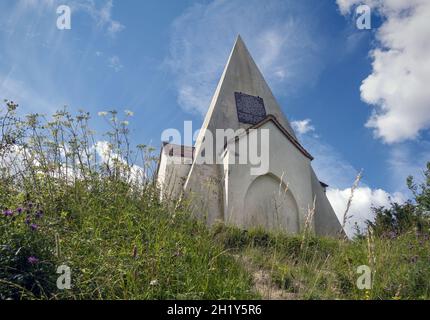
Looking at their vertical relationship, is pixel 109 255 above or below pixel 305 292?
above

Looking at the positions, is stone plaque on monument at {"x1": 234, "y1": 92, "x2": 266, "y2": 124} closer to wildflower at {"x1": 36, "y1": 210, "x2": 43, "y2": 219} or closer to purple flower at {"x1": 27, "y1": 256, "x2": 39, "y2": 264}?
wildflower at {"x1": 36, "y1": 210, "x2": 43, "y2": 219}

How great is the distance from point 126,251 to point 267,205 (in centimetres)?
A: 801

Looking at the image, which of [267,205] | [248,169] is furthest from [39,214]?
[267,205]

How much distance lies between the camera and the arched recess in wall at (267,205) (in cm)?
1077

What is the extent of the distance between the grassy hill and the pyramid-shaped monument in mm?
4248

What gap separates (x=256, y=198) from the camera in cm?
1108

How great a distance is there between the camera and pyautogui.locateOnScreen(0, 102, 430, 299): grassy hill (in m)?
3.03

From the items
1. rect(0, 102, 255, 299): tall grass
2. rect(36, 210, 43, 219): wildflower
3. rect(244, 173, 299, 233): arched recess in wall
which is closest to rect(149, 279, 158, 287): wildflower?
rect(0, 102, 255, 299): tall grass

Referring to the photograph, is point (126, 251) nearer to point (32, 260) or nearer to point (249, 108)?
point (32, 260)

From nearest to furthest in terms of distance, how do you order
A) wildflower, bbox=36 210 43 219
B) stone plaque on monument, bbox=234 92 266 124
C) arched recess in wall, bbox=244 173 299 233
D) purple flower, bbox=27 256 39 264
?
purple flower, bbox=27 256 39 264 → wildflower, bbox=36 210 43 219 → arched recess in wall, bbox=244 173 299 233 → stone plaque on monument, bbox=234 92 266 124
